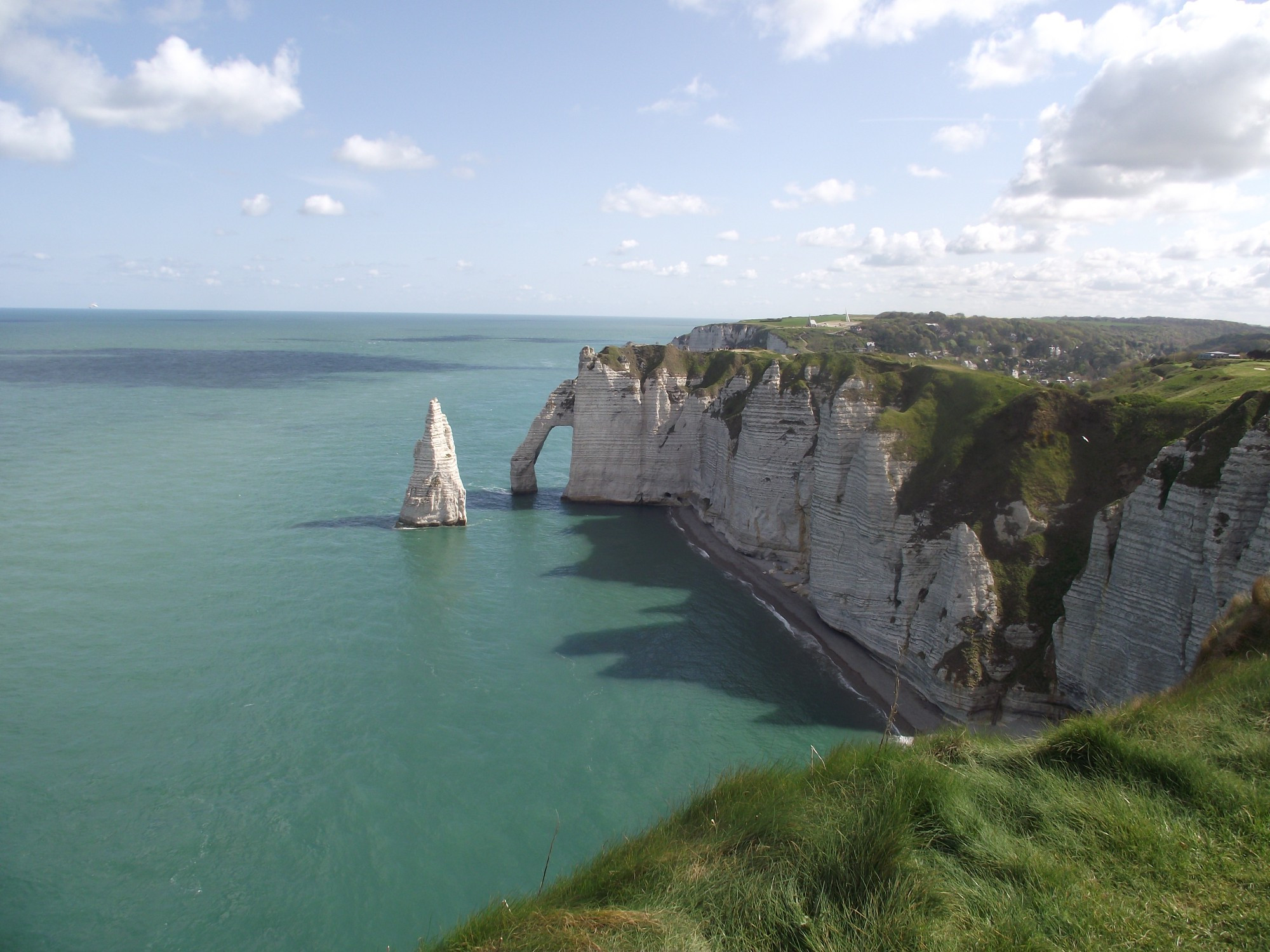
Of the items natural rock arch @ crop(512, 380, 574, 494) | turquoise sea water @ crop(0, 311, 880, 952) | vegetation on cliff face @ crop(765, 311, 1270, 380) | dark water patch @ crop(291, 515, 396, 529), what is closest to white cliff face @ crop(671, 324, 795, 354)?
vegetation on cliff face @ crop(765, 311, 1270, 380)

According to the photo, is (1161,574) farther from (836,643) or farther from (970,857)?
(970,857)

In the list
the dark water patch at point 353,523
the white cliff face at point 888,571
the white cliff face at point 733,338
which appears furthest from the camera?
the white cliff face at point 733,338

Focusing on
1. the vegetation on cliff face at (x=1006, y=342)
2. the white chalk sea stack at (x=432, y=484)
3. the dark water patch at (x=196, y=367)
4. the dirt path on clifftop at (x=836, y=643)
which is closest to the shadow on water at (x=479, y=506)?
the white chalk sea stack at (x=432, y=484)

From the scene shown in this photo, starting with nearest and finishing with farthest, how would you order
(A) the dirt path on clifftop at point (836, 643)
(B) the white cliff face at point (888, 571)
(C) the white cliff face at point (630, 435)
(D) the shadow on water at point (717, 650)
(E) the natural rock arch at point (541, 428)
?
(B) the white cliff face at point (888, 571) → (A) the dirt path on clifftop at point (836, 643) → (D) the shadow on water at point (717, 650) → (C) the white cliff face at point (630, 435) → (E) the natural rock arch at point (541, 428)

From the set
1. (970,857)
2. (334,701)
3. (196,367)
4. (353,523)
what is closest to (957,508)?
(970,857)

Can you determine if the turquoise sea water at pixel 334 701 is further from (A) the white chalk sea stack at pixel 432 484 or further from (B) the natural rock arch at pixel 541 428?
(B) the natural rock arch at pixel 541 428

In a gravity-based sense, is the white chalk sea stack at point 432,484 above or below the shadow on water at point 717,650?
above

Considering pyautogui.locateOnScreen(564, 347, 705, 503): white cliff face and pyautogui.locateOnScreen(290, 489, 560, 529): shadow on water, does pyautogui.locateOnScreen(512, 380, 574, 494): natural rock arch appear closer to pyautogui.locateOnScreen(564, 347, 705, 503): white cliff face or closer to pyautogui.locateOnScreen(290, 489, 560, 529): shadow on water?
pyautogui.locateOnScreen(564, 347, 705, 503): white cliff face
